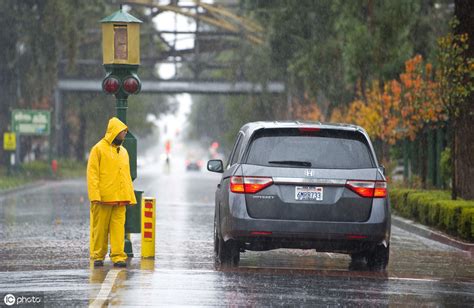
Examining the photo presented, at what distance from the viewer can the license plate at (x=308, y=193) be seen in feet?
47.4

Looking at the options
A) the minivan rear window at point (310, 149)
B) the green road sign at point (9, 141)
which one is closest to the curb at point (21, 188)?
the green road sign at point (9, 141)

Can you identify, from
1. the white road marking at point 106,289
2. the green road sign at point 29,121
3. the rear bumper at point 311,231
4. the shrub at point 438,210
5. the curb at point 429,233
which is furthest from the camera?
the green road sign at point 29,121

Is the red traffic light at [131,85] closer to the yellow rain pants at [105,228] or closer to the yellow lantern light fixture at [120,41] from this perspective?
the yellow lantern light fixture at [120,41]

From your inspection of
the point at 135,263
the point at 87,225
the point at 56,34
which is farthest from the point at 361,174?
the point at 56,34

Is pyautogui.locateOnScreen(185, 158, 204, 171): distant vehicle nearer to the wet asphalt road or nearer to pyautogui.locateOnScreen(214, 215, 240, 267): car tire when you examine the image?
the wet asphalt road

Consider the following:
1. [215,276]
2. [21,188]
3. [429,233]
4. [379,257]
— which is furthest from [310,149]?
[21,188]

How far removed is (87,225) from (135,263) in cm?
878

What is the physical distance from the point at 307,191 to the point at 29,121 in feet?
154

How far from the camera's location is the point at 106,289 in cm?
Result: 1227

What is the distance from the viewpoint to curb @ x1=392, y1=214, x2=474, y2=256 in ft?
65.6

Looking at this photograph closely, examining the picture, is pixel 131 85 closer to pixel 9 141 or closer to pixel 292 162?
pixel 292 162

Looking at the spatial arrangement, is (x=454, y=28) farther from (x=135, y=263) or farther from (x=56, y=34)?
(x=56, y=34)

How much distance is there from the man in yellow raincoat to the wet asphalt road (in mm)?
272

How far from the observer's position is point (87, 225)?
24266 mm
